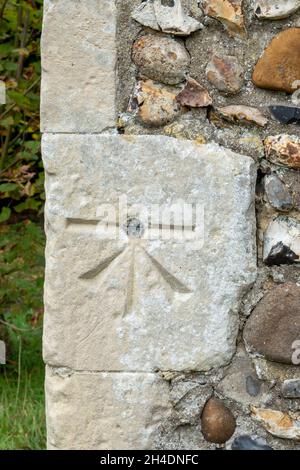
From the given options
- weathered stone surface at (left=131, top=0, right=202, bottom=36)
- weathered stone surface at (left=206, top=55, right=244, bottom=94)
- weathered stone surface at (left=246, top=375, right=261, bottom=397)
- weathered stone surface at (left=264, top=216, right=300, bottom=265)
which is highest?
weathered stone surface at (left=131, top=0, right=202, bottom=36)

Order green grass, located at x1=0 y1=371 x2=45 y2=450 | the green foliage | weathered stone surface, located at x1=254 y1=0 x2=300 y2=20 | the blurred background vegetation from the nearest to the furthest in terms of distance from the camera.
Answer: weathered stone surface, located at x1=254 y1=0 x2=300 y2=20 < green grass, located at x1=0 y1=371 x2=45 y2=450 < the blurred background vegetation < the green foliage

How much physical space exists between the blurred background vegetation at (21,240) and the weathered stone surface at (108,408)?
0.93 metres

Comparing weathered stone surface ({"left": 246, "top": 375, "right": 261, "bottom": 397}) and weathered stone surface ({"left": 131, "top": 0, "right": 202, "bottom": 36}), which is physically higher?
weathered stone surface ({"left": 131, "top": 0, "right": 202, "bottom": 36})

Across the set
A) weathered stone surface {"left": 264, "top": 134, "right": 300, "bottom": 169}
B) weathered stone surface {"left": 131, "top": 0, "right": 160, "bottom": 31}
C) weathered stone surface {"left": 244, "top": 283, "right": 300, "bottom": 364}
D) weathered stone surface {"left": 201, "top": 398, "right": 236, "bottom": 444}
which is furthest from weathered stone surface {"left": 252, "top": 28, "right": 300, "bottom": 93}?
weathered stone surface {"left": 201, "top": 398, "right": 236, "bottom": 444}

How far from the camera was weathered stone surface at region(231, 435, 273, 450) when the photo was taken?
74.7 inches

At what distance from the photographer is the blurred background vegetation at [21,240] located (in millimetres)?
2961

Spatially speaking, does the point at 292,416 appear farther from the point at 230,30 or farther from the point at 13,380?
the point at 13,380

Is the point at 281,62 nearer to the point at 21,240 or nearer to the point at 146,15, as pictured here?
the point at 146,15

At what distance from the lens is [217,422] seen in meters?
1.88

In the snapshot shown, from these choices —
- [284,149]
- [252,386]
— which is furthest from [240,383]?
[284,149]

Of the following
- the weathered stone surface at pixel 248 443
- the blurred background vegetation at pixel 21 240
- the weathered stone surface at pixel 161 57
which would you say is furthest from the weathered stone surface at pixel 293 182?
the blurred background vegetation at pixel 21 240

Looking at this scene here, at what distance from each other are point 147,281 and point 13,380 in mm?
1795

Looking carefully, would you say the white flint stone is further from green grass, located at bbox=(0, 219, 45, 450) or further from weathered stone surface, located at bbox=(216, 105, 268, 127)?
green grass, located at bbox=(0, 219, 45, 450)

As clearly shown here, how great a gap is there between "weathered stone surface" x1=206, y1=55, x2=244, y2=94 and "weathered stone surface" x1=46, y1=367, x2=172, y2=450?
0.69 meters
